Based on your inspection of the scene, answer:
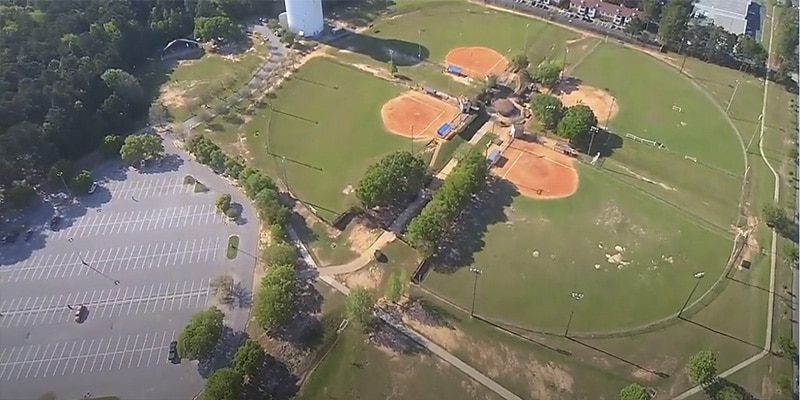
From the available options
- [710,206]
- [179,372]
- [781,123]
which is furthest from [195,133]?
[781,123]

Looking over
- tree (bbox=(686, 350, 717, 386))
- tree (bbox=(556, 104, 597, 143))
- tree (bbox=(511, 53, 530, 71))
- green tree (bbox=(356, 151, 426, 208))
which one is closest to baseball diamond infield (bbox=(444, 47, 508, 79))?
tree (bbox=(511, 53, 530, 71))

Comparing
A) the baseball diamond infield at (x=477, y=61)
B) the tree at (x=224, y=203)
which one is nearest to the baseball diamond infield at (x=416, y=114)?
the baseball diamond infield at (x=477, y=61)

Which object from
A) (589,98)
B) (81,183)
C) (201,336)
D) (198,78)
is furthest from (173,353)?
(589,98)

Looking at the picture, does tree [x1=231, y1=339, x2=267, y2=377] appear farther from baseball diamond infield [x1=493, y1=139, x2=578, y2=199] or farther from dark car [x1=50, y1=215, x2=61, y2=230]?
baseball diamond infield [x1=493, y1=139, x2=578, y2=199]

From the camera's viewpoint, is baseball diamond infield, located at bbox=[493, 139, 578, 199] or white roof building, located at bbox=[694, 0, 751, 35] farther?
white roof building, located at bbox=[694, 0, 751, 35]

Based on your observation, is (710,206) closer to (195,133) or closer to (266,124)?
(266,124)

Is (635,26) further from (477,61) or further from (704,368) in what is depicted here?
(704,368)

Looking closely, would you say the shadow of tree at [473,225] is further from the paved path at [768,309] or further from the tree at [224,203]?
the tree at [224,203]
